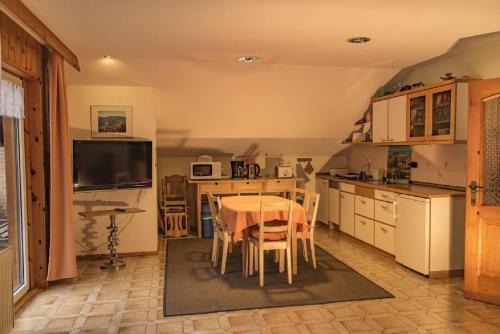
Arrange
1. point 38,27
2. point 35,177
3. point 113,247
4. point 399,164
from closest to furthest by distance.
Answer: point 38,27, point 35,177, point 113,247, point 399,164

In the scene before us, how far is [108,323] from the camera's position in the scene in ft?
10.2

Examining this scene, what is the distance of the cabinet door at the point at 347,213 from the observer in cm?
566

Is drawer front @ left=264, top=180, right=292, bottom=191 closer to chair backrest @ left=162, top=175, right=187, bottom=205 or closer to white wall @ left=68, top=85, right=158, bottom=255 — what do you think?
chair backrest @ left=162, top=175, right=187, bottom=205

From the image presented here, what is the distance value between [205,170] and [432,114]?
317 centimetres

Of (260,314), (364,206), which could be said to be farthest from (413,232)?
(260,314)

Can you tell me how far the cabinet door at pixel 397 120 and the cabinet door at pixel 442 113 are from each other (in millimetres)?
464

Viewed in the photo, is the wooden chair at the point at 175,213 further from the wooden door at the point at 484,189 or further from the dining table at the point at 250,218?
the wooden door at the point at 484,189

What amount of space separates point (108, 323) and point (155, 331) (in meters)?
0.42

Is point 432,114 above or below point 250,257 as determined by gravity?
above

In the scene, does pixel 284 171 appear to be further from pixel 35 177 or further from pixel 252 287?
pixel 35 177

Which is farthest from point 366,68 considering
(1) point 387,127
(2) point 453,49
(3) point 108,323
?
(3) point 108,323

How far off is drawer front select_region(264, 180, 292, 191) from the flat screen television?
203 centimetres

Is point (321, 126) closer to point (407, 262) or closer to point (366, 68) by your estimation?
point (366, 68)

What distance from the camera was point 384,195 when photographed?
4805 mm
